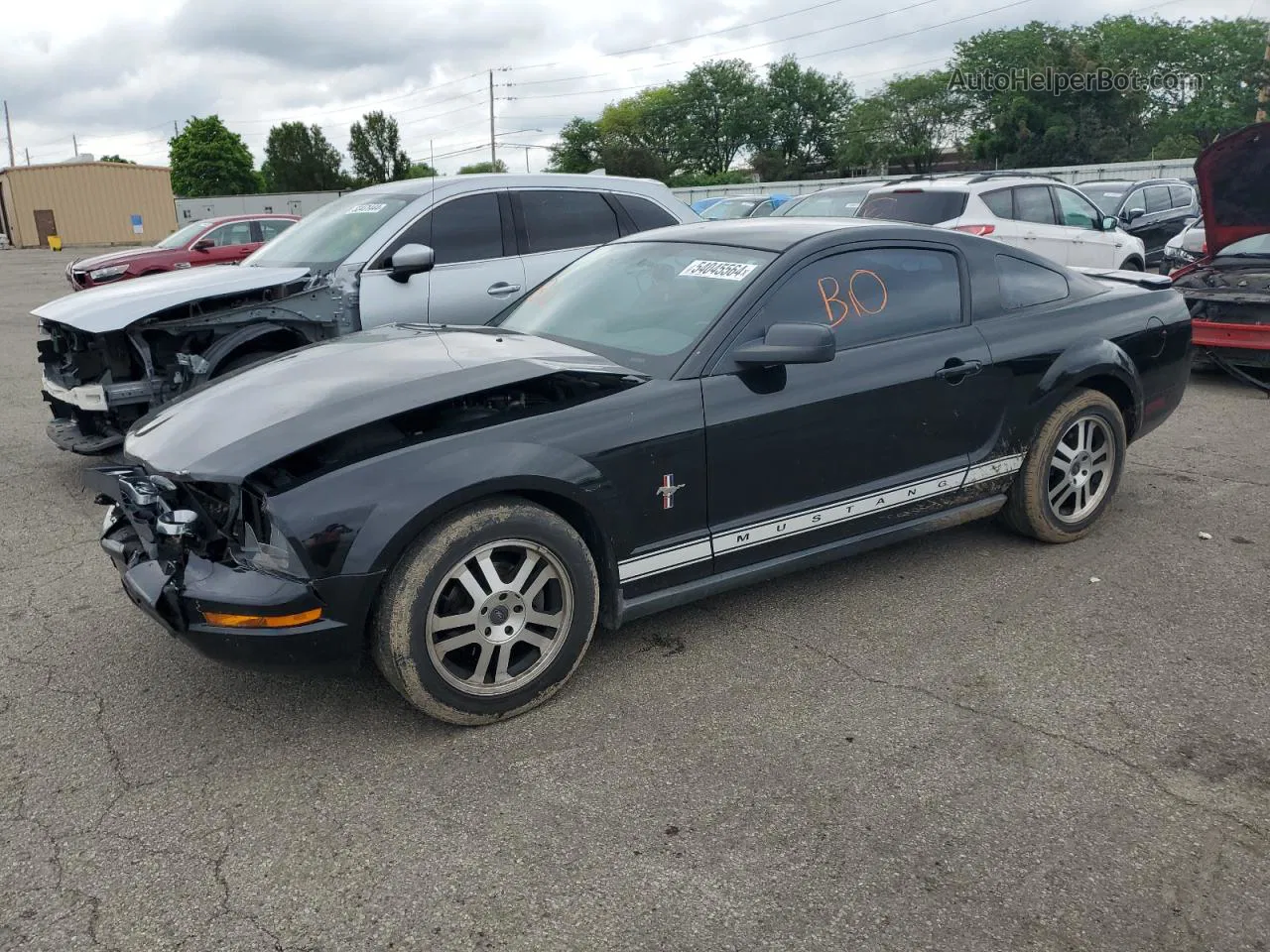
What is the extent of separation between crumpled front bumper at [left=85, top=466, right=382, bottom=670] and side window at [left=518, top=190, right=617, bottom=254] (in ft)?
14.2

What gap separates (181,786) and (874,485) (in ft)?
8.69

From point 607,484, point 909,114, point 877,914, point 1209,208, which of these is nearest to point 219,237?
point 1209,208

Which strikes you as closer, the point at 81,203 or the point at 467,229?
the point at 467,229

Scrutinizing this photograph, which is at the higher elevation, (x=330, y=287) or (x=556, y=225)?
(x=556, y=225)

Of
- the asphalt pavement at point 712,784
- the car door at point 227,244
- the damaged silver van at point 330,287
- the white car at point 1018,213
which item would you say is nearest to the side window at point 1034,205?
the white car at point 1018,213

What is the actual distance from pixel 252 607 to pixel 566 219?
4768 millimetres

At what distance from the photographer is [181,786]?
2.89 meters

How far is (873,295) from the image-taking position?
406 cm

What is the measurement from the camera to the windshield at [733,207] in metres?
19.3

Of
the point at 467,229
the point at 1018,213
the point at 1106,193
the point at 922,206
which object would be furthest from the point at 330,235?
the point at 1106,193

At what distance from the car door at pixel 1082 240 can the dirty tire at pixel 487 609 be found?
32.9ft

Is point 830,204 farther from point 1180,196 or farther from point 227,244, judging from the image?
point 227,244

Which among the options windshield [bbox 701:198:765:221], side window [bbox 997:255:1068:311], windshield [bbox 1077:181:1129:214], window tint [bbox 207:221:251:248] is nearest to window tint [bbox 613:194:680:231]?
side window [bbox 997:255:1068:311]

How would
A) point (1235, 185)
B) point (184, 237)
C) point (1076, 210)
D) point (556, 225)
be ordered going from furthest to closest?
point (184, 237) → point (1076, 210) → point (1235, 185) → point (556, 225)
